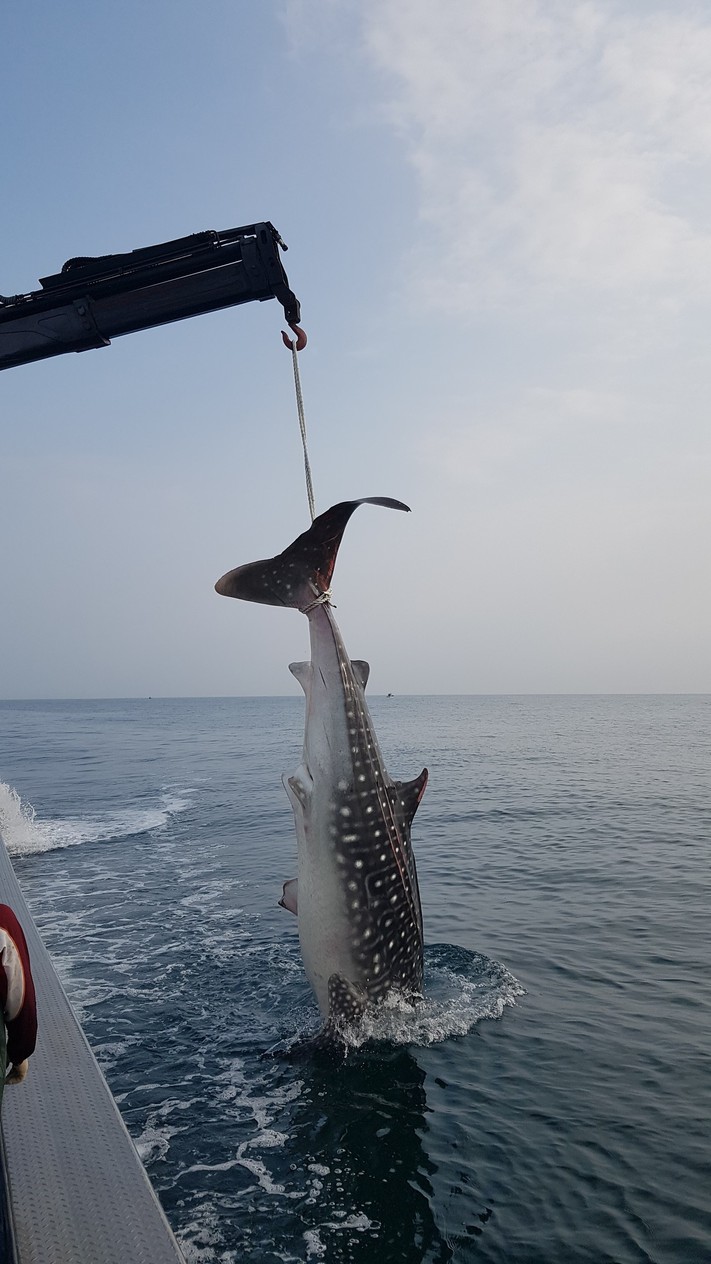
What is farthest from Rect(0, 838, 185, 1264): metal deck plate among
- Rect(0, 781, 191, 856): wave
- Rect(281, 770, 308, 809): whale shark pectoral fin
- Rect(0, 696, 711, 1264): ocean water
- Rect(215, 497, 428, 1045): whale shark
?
Rect(0, 781, 191, 856): wave

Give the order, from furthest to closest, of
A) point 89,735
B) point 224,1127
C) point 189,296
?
point 89,735
point 189,296
point 224,1127

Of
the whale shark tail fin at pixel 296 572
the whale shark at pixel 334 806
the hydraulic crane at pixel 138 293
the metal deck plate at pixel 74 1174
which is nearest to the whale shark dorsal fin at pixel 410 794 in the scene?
the whale shark at pixel 334 806

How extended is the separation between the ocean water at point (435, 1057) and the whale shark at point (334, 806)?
3.93 feet

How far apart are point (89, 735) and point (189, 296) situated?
233 ft

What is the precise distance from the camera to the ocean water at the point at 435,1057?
5.53m

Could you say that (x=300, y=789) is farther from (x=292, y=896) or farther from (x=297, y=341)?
(x=297, y=341)

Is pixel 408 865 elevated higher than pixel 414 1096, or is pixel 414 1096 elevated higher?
pixel 408 865

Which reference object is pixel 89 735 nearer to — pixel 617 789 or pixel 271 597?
pixel 617 789

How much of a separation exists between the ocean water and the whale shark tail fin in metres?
4.76

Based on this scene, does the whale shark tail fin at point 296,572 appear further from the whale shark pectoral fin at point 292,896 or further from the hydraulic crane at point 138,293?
the whale shark pectoral fin at point 292,896

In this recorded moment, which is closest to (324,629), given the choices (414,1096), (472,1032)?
(414,1096)

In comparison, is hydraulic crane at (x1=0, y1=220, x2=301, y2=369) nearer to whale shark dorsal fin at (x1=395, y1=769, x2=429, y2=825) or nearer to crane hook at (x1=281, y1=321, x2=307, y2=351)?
crane hook at (x1=281, y1=321, x2=307, y2=351)

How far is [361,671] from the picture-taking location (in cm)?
756

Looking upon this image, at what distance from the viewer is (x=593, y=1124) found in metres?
6.75
